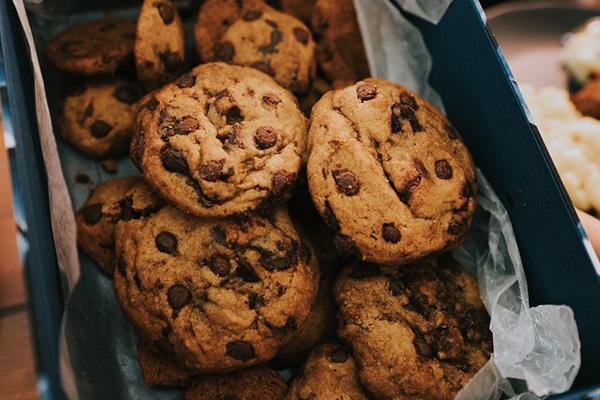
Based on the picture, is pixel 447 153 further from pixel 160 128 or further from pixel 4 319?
pixel 4 319

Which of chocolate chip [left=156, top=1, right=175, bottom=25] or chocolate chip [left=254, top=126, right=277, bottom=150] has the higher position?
chocolate chip [left=156, top=1, right=175, bottom=25]

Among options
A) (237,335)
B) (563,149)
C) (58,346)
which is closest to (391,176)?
(237,335)

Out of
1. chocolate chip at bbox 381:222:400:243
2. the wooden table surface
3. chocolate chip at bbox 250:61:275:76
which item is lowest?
the wooden table surface

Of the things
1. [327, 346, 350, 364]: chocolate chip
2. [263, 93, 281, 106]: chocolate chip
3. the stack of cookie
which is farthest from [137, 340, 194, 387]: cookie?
[263, 93, 281, 106]: chocolate chip

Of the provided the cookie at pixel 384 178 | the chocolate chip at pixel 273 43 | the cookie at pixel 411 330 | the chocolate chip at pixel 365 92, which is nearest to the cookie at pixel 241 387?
the cookie at pixel 411 330

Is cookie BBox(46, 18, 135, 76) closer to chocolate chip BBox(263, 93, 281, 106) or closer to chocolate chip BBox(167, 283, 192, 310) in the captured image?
chocolate chip BBox(263, 93, 281, 106)

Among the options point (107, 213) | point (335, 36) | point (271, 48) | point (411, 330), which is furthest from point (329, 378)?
point (335, 36)

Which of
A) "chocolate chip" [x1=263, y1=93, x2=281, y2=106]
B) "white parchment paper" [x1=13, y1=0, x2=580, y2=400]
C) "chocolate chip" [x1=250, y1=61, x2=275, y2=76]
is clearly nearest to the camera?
"white parchment paper" [x1=13, y1=0, x2=580, y2=400]

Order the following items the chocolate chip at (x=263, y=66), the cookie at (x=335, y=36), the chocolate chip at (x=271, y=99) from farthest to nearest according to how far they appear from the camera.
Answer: the cookie at (x=335, y=36) < the chocolate chip at (x=263, y=66) < the chocolate chip at (x=271, y=99)

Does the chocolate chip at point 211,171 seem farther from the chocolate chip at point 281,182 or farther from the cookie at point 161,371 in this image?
the cookie at point 161,371
